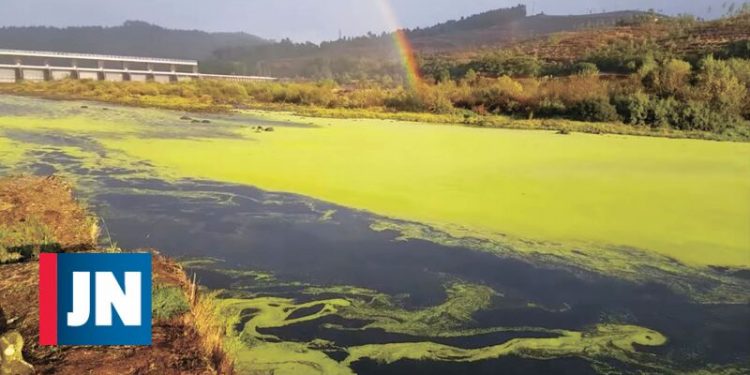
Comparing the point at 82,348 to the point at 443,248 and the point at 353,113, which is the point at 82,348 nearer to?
the point at 443,248

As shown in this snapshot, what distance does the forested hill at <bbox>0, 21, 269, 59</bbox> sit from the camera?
142m

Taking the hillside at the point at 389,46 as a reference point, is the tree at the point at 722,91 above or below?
below

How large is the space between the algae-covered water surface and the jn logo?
60 cm

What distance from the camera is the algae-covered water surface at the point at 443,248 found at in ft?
11.3

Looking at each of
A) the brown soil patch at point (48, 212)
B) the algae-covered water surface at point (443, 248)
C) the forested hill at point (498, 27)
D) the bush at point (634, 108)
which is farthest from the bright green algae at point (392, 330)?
the forested hill at point (498, 27)

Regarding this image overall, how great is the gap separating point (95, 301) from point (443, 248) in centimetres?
305

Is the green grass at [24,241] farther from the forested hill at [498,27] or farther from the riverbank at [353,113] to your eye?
the forested hill at [498,27]

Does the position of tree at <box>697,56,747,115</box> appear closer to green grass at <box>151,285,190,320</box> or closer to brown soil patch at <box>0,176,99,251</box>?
brown soil patch at <box>0,176,99,251</box>

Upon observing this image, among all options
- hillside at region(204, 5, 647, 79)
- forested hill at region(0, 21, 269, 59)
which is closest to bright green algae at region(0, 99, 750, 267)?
hillside at region(204, 5, 647, 79)

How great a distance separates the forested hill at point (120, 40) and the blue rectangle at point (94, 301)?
13830 cm

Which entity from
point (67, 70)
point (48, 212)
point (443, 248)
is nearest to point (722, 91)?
point (443, 248)

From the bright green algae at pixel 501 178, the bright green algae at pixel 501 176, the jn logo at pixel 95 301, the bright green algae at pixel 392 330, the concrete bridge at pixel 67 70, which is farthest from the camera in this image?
the concrete bridge at pixel 67 70

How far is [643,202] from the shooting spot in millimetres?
6922

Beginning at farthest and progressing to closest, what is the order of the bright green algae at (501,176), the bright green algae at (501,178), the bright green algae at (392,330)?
1. the bright green algae at (501,176)
2. the bright green algae at (501,178)
3. the bright green algae at (392,330)
